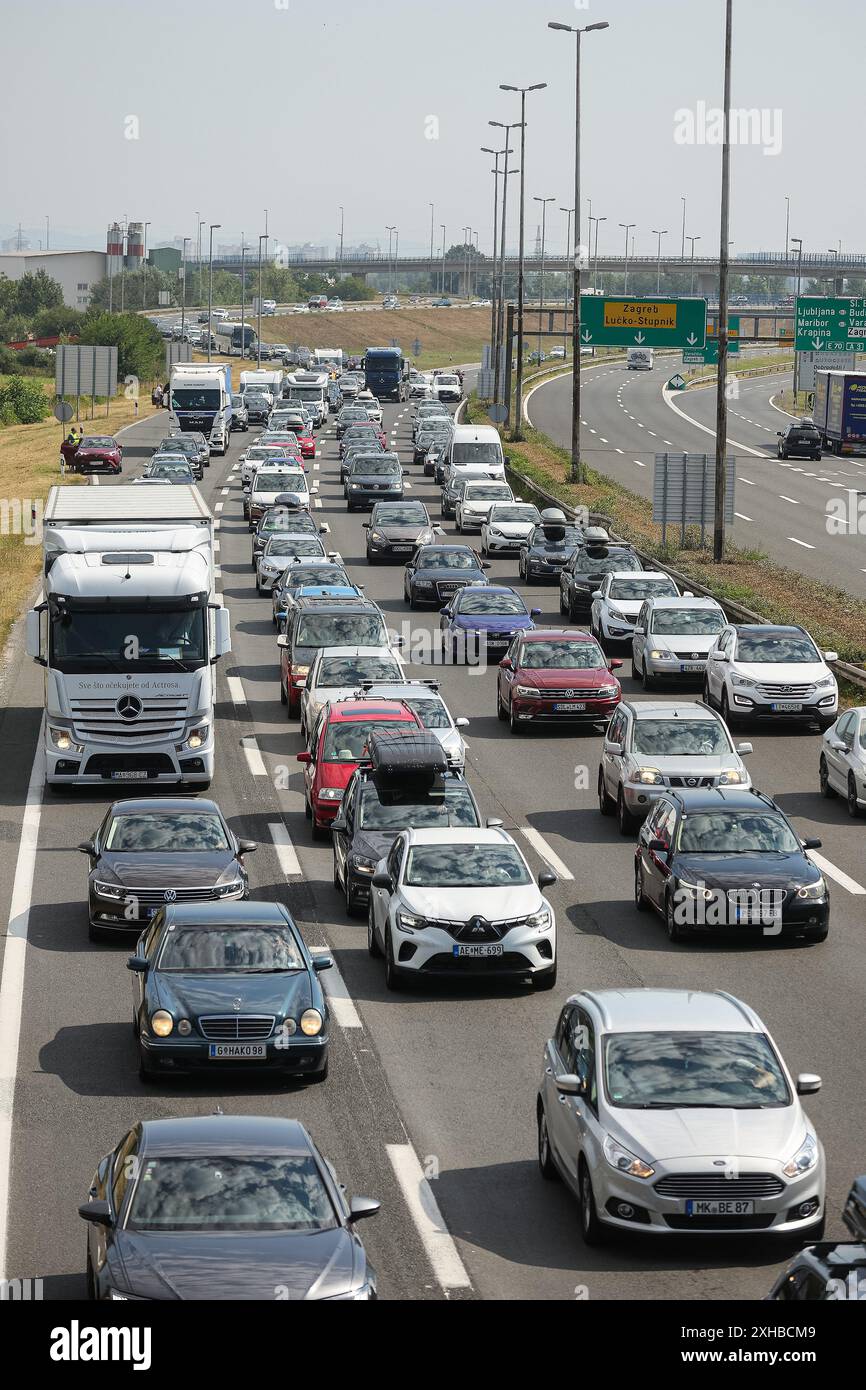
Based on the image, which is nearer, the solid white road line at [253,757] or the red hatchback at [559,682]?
the solid white road line at [253,757]

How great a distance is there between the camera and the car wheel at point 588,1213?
1352 centimetres

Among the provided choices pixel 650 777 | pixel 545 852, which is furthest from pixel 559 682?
pixel 545 852

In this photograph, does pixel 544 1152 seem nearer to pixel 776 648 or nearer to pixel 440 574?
pixel 776 648

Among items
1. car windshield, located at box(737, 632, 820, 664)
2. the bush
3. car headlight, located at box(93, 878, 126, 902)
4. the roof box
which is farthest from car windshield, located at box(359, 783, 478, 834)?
the bush

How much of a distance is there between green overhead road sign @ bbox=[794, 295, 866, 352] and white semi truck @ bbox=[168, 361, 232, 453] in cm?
2673

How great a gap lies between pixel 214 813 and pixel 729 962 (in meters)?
5.84

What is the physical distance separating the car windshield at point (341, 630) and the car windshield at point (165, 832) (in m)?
13.4

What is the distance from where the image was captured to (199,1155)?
11992 millimetres

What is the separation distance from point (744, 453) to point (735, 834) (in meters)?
75.1

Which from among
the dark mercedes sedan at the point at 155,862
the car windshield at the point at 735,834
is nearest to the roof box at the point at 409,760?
the dark mercedes sedan at the point at 155,862

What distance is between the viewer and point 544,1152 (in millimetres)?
15086

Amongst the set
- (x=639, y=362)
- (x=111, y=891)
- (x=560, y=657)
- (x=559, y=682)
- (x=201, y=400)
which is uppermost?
(x=639, y=362)

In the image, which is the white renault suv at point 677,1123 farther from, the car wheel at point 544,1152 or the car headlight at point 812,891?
the car headlight at point 812,891
